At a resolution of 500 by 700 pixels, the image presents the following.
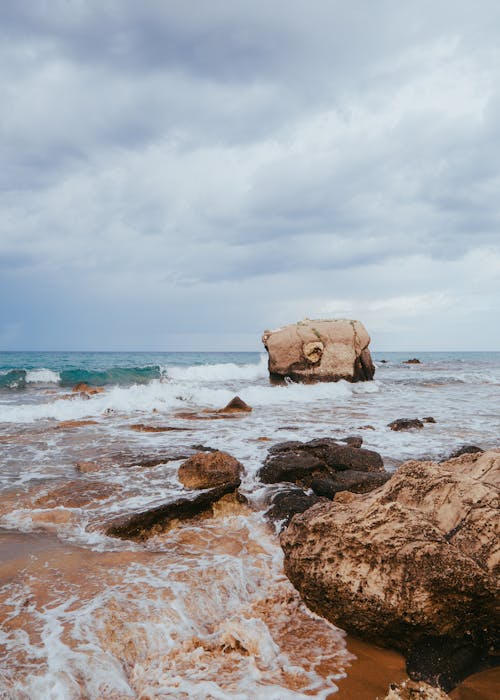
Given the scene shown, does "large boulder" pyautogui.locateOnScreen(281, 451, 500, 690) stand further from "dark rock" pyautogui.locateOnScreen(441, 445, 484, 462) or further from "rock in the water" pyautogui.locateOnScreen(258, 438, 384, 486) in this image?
"dark rock" pyautogui.locateOnScreen(441, 445, 484, 462)

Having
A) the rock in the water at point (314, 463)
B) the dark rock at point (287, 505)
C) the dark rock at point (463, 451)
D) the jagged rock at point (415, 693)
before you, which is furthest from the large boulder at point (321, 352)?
the jagged rock at point (415, 693)

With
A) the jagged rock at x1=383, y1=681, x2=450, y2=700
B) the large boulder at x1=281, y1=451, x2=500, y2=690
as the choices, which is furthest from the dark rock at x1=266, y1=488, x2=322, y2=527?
the jagged rock at x1=383, y1=681, x2=450, y2=700

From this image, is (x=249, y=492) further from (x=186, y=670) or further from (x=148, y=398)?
(x=148, y=398)

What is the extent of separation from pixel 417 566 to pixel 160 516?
8.59ft

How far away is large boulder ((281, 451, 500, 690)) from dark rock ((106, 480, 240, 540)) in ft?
5.74

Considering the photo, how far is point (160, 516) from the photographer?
172 inches

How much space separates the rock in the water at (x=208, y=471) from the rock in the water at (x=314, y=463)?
48cm

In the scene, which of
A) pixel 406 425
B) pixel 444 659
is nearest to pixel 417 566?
pixel 444 659

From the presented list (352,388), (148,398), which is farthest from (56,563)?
(352,388)

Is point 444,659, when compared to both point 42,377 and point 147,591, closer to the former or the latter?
point 147,591

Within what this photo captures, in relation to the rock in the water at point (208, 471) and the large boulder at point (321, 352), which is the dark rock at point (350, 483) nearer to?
the rock in the water at point (208, 471)

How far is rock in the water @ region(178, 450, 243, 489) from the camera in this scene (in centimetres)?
543

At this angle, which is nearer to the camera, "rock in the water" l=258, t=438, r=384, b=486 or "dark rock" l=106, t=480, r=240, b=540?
"dark rock" l=106, t=480, r=240, b=540

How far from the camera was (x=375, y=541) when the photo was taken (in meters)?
2.64
